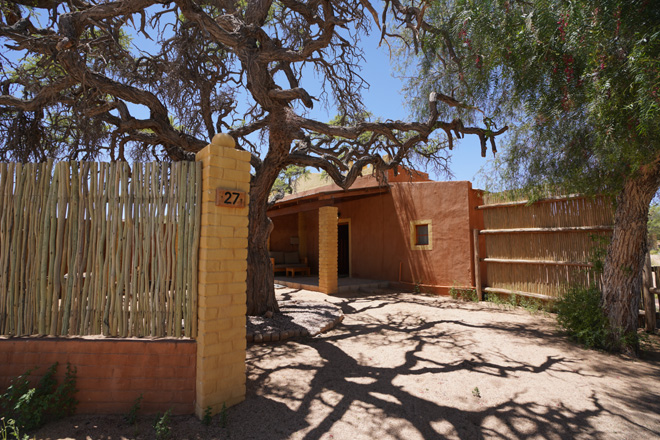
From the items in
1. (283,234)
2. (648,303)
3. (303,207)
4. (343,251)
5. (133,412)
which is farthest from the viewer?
(283,234)

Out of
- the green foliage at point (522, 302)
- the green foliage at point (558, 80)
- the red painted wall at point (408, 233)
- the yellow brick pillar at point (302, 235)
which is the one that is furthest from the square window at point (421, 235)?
the yellow brick pillar at point (302, 235)

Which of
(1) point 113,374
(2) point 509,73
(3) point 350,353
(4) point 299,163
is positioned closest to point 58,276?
(1) point 113,374

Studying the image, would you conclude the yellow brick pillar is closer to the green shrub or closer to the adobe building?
the adobe building

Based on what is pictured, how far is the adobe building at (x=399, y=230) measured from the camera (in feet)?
32.7

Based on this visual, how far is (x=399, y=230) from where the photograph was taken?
11664 mm

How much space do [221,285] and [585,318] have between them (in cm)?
550

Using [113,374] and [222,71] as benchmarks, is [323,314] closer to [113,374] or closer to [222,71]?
[113,374]

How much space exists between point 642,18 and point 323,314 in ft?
21.0

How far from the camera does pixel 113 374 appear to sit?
10.3 feet

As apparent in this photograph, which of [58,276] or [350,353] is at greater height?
[58,276]

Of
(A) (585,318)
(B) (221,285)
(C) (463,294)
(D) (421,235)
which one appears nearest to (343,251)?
(D) (421,235)

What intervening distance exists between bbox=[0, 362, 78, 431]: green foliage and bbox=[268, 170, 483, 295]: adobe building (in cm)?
757

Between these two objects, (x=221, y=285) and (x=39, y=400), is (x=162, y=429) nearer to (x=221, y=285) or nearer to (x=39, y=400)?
(x=39, y=400)

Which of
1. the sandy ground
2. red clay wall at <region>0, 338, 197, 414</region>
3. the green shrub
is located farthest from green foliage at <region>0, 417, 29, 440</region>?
the green shrub
